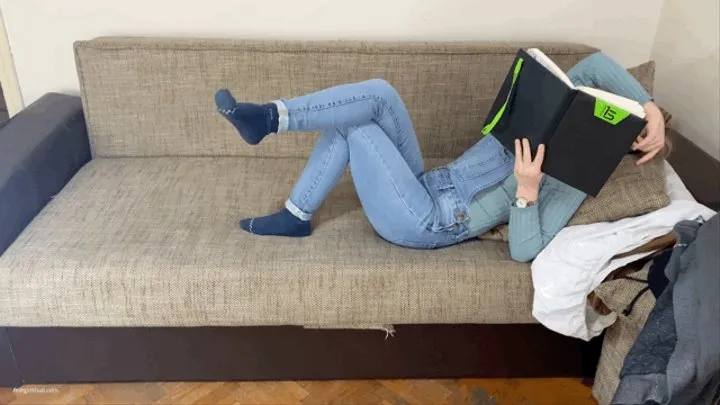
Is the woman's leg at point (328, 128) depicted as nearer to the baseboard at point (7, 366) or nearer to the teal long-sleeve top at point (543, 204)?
the teal long-sleeve top at point (543, 204)

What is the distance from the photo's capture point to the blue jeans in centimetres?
153

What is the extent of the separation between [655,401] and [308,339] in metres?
0.81

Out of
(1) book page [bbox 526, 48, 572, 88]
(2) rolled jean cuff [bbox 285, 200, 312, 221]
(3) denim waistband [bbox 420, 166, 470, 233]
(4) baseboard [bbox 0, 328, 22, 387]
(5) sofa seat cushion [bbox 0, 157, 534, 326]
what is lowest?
(4) baseboard [bbox 0, 328, 22, 387]

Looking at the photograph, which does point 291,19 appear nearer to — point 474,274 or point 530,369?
point 474,274

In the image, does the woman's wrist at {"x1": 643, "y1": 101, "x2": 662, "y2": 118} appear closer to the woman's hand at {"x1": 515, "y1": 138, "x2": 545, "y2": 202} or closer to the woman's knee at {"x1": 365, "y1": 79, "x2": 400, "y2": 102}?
the woman's hand at {"x1": 515, "y1": 138, "x2": 545, "y2": 202}

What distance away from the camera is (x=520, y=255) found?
5.04 feet

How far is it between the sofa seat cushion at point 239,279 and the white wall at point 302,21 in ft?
2.52

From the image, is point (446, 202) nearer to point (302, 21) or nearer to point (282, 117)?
point (282, 117)

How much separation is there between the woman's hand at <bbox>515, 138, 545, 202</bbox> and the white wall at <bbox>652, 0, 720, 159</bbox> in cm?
81

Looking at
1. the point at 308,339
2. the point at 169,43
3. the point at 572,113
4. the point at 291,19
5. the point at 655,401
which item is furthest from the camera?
the point at 291,19

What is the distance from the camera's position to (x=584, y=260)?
4.61ft

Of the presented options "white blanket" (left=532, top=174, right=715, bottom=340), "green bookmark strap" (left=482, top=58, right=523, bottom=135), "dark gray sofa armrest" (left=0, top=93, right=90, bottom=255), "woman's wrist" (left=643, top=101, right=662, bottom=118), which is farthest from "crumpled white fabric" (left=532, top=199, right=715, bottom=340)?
"dark gray sofa armrest" (left=0, top=93, right=90, bottom=255)

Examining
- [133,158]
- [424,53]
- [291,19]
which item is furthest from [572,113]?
[133,158]

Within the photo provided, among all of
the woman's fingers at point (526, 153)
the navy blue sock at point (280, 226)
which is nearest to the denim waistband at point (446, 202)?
the woman's fingers at point (526, 153)
